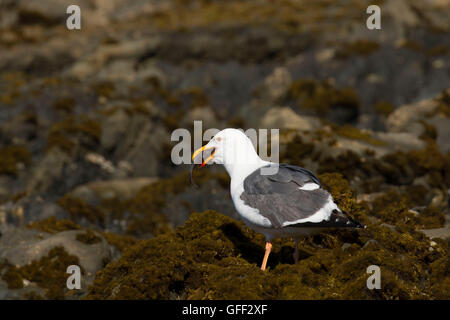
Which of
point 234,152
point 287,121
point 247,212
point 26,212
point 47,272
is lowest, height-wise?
point 47,272

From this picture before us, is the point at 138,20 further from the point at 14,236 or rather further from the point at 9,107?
the point at 14,236

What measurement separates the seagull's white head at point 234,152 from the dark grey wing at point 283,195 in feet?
0.81

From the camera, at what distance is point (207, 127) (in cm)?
2577

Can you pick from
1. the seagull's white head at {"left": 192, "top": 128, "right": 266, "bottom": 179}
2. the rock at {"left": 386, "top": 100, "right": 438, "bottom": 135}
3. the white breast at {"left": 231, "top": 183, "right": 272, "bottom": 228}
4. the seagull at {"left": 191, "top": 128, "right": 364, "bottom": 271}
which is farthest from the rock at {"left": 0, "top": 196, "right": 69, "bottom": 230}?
the rock at {"left": 386, "top": 100, "right": 438, "bottom": 135}

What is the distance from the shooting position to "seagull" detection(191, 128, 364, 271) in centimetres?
711

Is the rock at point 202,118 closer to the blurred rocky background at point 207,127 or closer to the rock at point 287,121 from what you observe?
the blurred rocky background at point 207,127

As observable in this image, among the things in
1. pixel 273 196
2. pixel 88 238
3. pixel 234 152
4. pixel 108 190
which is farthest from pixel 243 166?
pixel 108 190

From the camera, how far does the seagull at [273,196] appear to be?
711cm

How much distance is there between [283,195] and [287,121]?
1040cm

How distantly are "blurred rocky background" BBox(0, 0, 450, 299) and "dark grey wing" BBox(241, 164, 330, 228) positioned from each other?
2.19 feet

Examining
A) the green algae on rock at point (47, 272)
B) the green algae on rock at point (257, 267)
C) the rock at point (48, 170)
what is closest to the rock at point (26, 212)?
the green algae on rock at point (47, 272)

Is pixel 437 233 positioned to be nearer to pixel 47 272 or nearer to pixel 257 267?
pixel 257 267

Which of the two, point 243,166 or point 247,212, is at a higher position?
point 243,166
